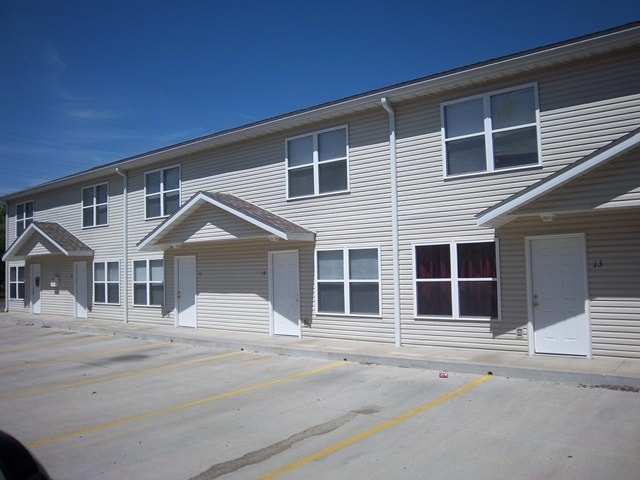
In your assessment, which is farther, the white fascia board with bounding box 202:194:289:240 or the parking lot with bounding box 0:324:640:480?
the white fascia board with bounding box 202:194:289:240

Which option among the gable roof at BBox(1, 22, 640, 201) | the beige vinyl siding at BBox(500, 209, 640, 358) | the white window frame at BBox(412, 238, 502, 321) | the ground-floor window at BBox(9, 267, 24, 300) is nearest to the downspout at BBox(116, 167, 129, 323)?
the gable roof at BBox(1, 22, 640, 201)

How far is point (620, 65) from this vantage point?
32.0 ft

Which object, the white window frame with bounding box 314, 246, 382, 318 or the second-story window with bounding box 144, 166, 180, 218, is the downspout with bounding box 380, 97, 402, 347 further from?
the second-story window with bounding box 144, 166, 180, 218

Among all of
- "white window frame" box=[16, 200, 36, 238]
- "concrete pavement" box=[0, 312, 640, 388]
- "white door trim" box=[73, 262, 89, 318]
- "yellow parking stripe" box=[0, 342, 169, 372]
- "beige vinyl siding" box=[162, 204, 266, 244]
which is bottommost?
"yellow parking stripe" box=[0, 342, 169, 372]

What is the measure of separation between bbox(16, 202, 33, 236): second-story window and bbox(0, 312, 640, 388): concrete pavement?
1172cm

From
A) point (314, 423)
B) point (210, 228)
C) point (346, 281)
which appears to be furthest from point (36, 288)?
point (314, 423)

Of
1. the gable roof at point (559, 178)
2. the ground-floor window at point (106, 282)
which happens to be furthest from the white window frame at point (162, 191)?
the gable roof at point (559, 178)

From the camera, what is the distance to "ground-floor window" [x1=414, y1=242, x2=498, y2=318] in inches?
435

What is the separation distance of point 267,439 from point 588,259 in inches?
Result: 261

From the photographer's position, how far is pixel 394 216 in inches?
484

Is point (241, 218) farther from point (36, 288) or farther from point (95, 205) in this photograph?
point (36, 288)

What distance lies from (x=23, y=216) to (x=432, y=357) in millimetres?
22159

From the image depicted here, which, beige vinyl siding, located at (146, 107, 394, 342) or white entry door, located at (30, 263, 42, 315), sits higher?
beige vinyl siding, located at (146, 107, 394, 342)

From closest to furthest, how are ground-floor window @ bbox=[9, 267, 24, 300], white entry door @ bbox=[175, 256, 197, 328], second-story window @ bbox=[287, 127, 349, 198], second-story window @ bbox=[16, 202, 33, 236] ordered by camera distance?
second-story window @ bbox=[287, 127, 349, 198], white entry door @ bbox=[175, 256, 197, 328], second-story window @ bbox=[16, 202, 33, 236], ground-floor window @ bbox=[9, 267, 24, 300]
